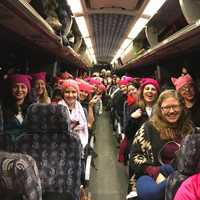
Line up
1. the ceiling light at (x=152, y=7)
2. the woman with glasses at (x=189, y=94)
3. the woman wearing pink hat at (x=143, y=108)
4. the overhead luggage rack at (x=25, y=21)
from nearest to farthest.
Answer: the overhead luggage rack at (x=25, y=21)
the woman with glasses at (x=189, y=94)
the woman wearing pink hat at (x=143, y=108)
the ceiling light at (x=152, y=7)

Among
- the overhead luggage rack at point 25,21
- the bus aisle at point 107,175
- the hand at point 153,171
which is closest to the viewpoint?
the overhead luggage rack at point 25,21

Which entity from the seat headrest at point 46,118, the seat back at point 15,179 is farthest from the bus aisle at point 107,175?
the seat back at point 15,179

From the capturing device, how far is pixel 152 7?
215 inches

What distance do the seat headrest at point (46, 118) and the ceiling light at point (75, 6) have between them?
2602 mm

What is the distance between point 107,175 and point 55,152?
330cm

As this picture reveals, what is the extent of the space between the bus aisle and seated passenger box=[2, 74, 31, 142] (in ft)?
6.46

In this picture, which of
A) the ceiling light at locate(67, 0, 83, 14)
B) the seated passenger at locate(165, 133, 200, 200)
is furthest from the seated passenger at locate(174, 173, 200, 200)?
the ceiling light at locate(67, 0, 83, 14)

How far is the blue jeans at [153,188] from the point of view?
252 centimetres

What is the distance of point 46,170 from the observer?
338 cm

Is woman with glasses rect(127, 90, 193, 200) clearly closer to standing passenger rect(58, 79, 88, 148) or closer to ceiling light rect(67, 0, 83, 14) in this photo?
standing passenger rect(58, 79, 88, 148)

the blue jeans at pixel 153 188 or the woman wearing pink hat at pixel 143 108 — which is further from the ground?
the woman wearing pink hat at pixel 143 108

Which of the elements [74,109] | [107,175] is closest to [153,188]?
[74,109]

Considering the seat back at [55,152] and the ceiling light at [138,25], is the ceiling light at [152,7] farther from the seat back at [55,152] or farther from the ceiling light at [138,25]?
the seat back at [55,152]

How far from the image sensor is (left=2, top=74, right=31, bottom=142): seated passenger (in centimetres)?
385
